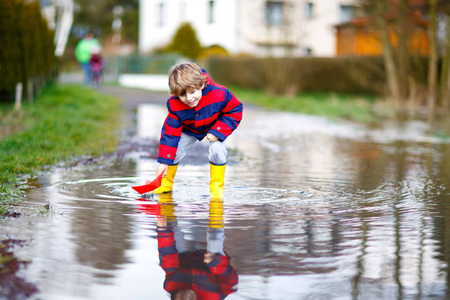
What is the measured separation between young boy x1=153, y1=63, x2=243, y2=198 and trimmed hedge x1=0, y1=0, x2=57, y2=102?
8921mm

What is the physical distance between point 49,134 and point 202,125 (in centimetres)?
493

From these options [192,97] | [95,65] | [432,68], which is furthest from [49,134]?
[95,65]

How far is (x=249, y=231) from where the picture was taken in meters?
4.93

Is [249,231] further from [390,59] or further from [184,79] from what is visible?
[390,59]

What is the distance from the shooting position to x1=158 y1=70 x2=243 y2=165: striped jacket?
6.21 meters

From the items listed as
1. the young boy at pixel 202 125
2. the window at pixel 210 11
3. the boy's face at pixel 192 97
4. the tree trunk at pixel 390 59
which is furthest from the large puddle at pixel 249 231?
the window at pixel 210 11

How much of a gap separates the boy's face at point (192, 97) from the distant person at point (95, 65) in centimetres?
2060

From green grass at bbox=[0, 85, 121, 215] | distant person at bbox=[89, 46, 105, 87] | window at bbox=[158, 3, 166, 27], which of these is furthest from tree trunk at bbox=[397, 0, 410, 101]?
window at bbox=[158, 3, 166, 27]

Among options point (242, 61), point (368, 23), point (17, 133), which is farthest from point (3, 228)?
point (242, 61)

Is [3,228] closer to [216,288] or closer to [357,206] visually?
[216,288]

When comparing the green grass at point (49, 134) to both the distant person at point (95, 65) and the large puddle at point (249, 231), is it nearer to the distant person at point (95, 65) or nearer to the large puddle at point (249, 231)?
the large puddle at point (249, 231)

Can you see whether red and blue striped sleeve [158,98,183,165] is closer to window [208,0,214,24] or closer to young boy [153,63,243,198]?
young boy [153,63,243,198]

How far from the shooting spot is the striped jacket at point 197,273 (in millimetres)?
3578

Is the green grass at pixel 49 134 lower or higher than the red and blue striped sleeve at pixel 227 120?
lower
